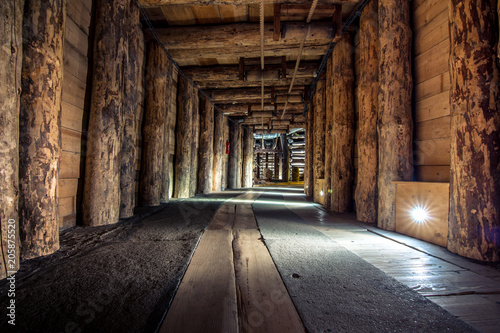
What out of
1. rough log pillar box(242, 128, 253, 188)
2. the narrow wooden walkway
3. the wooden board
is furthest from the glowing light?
rough log pillar box(242, 128, 253, 188)

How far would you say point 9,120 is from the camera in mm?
1585

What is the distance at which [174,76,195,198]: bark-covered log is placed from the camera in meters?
6.60

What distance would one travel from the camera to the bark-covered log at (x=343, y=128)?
175 inches

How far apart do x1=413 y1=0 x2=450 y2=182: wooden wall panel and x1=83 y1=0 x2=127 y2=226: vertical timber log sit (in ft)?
13.5

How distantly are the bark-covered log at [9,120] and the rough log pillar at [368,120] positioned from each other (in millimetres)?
4069

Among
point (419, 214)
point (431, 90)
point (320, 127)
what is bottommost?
point (419, 214)

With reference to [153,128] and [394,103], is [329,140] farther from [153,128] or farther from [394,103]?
[153,128]

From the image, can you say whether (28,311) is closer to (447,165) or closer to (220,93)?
(447,165)

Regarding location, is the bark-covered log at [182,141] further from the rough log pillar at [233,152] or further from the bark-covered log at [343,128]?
the rough log pillar at [233,152]

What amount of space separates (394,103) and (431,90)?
40 cm

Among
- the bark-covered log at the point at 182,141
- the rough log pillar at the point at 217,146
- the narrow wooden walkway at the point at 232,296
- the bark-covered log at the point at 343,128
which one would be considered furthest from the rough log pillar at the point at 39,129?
the rough log pillar at the point at 217,146

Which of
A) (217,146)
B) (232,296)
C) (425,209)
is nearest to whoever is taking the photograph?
(232,296)

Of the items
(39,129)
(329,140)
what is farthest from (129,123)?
(329,140)

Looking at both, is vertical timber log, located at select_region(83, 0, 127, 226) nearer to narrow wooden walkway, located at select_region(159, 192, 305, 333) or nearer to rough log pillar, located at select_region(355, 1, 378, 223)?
narrow wooden walkway, located at select_region(159, 192, 305, 333)
